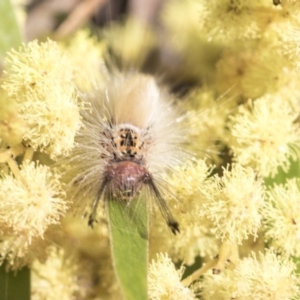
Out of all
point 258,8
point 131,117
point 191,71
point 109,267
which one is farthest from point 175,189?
point 191,71

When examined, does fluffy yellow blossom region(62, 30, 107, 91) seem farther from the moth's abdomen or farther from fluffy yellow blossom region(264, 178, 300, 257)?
fluffy yellow blossom region(264, 178, 300, 257)

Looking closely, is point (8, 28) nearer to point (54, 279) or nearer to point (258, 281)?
point (54, 279)

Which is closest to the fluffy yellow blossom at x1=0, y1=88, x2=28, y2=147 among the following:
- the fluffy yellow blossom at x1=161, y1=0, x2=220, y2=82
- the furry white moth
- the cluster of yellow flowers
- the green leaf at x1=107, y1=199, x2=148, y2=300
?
the cluster of yellow flowers

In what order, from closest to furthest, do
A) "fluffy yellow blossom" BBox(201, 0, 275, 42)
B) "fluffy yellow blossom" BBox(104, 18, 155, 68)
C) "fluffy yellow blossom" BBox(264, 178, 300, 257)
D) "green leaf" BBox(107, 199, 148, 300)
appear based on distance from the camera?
"green leaf" BBox(107, 199, 148, 300) → "fluffy yellow blossom" BBox(264, 178, 300, 257) → "fluffy yellow blossom" BBox(201, 0, 275, 42) → "fluffy yellow blossom" BBox(104, 18, 155, 68)

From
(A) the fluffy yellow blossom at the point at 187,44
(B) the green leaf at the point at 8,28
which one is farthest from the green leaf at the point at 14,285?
(A) the fluffy yellow blossom at the point at 187,44

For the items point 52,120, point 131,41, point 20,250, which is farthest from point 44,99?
point 131,41

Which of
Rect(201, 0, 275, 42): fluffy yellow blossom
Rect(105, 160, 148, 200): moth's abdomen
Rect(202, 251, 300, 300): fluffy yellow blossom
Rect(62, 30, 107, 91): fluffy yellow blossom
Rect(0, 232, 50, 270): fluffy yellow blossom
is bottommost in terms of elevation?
Rect(202, 251, 300, 300): fluffy yellow blossom

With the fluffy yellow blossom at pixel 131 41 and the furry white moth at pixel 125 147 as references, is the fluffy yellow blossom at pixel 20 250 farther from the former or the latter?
the fluffy yellow blossom at pixel 131 41

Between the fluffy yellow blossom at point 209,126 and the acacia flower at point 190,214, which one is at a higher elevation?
the fluffy yellow blossom at point 209,126
